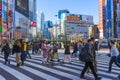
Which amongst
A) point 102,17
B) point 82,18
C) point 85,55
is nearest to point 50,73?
point 85,55

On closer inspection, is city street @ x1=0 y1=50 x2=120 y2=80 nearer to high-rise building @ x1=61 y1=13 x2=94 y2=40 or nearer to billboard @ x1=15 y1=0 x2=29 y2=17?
billboard @ x1=15 y1=0 x2=29 y2=17

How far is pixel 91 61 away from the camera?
1148 cm

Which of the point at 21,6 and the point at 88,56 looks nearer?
the point at 88,56

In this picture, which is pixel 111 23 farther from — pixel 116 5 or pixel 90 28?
pixel 90 28

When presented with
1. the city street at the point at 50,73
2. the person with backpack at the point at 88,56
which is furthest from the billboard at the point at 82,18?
the person with backpack at the point at 88,56

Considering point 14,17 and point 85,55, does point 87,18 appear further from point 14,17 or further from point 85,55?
point 85,55

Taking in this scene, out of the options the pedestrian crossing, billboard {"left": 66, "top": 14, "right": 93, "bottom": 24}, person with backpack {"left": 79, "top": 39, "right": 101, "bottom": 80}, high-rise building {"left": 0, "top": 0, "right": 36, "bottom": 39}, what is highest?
billboard {"left": 66, "top": 14, "right": 93, "bottom": 24}

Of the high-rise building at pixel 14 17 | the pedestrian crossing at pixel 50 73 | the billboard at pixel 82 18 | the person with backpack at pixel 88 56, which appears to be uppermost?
the billboard at pixel 82 18

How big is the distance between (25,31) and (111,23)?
2895 cm

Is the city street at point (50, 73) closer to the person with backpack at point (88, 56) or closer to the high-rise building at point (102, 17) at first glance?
the person with backpack at point (88, 56)

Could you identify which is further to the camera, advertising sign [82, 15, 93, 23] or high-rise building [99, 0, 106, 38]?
advertising sign [82, 15, 93, 23]

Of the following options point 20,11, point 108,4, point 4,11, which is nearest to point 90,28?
point 108,4

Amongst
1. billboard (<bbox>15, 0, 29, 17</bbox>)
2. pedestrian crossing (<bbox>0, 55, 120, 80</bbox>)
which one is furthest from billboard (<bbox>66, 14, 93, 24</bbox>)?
pedestrian crossing (<bbox>0, 55, 120, 80</bbox>)

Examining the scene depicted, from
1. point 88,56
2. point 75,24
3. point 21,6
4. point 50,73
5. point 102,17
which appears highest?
point 21,6
